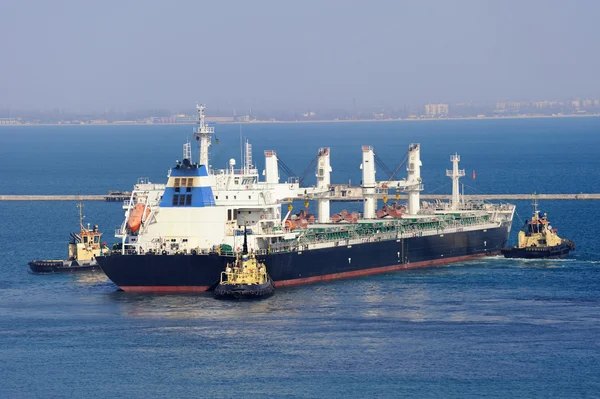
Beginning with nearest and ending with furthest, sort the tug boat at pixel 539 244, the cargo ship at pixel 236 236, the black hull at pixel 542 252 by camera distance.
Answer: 1. the cargo ship at pixel 236 236
2. the black hull at pixel 542 252
3. the tug boat at pixel 539 244

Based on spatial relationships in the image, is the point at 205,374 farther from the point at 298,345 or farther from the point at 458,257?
the point at 458,257

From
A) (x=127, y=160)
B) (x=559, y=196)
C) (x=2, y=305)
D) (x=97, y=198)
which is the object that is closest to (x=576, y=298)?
(x=2, y=305)

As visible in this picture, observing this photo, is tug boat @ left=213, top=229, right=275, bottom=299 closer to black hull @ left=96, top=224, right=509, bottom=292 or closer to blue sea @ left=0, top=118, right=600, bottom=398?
blue sea @ left=0, top=118, right=600, bottom=398

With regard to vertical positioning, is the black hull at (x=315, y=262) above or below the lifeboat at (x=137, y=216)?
below

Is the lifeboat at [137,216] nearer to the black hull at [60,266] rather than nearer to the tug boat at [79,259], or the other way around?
the tug boat at [79,259]

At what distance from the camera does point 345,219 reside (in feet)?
257

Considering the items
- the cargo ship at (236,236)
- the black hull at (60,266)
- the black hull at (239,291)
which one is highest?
the cargo ship at (236,236)

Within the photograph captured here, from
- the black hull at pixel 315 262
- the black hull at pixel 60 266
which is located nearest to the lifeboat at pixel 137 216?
the black hull at pixel 315 262

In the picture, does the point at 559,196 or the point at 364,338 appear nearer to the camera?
the point at 364,338

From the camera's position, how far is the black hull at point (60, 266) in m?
70.7

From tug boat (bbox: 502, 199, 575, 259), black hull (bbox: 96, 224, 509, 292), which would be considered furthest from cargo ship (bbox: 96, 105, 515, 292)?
tug boat (bbox: 502, 199, 575, 259)

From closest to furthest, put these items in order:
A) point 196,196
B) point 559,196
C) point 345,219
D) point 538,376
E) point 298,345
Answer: point 538,376, point 298,345, point 196,196, point 345,219, point 559,196

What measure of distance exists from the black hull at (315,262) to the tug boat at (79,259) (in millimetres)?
7048

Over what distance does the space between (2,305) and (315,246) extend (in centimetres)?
1710
